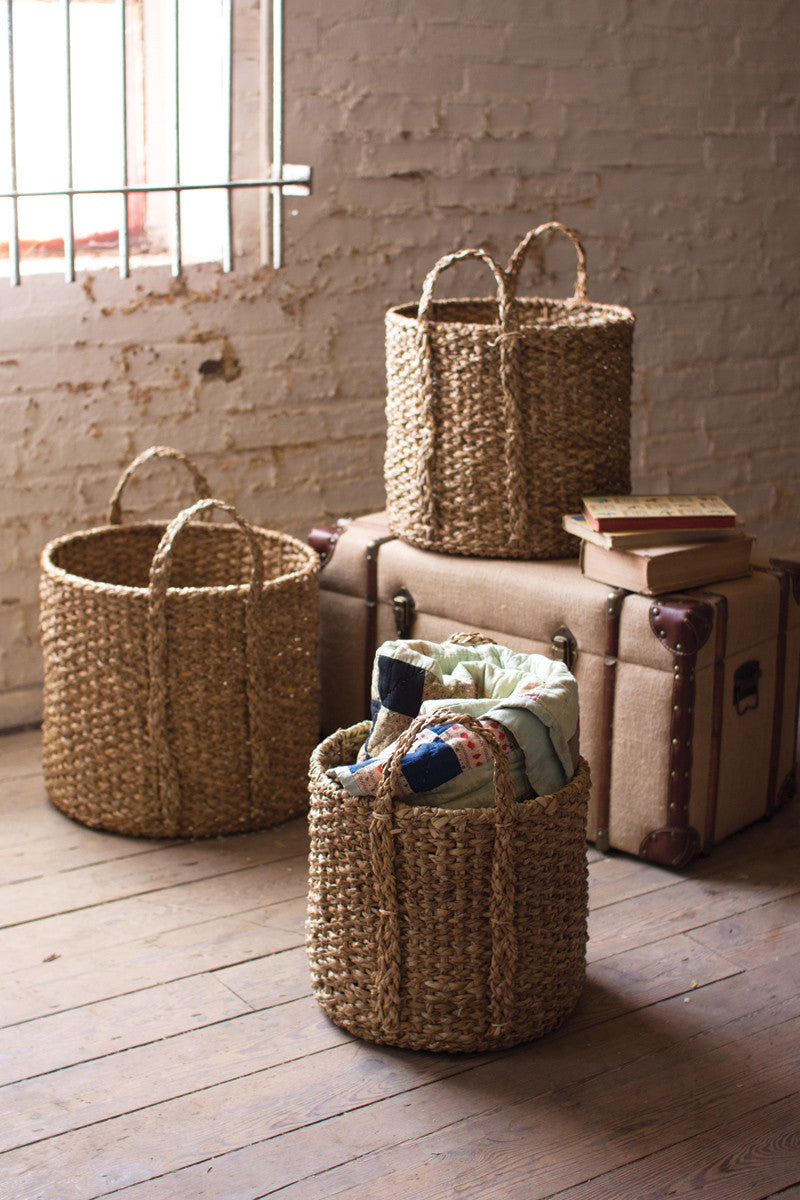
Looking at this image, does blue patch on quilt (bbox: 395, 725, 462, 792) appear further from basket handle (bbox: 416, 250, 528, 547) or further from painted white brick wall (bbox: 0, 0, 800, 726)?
painted white brick wall (bbox: 0, 0, 800, 726)

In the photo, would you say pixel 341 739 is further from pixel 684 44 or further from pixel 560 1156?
pixel 684 44

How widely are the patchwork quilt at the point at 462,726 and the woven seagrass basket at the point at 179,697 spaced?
17.9 inches

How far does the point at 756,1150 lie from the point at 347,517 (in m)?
1.79

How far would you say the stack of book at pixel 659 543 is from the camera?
209 centimetres

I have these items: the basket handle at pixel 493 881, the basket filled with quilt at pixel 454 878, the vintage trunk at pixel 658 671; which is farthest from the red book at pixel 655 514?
the basket handle at pixel 493 881

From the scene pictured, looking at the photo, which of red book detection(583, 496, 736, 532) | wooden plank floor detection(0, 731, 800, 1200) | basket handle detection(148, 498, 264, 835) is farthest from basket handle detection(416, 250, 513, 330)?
wooden plank floor detection(0, 731, 800, 1200)

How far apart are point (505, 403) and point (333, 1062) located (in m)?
1.08

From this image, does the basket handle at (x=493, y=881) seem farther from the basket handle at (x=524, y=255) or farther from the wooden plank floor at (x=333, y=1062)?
the basket handle at (x=524, y=255)

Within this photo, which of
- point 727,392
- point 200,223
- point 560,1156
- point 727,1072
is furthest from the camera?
point 727,392

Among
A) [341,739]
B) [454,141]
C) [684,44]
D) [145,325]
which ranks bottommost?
[341,739]

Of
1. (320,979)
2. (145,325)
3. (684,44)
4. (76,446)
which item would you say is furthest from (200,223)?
(320,979)

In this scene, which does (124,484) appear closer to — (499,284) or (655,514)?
(499,284)

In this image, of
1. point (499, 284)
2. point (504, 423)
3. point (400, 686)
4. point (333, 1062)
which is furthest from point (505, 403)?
point (333, 1062)

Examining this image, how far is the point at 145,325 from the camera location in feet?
8.82
